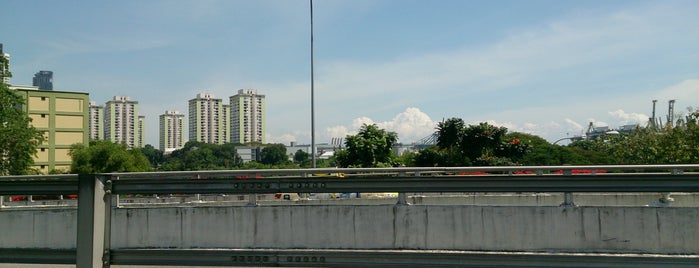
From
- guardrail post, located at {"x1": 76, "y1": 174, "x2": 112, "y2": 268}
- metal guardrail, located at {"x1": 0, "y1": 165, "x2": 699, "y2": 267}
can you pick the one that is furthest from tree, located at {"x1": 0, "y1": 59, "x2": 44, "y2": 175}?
guardrail post, located at {"x1": 76, "y1": 174, "x2": 112, "y2": 268}

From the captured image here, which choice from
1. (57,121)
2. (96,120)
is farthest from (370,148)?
(96,120)

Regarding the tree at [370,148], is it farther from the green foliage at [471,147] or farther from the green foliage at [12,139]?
the green foliage at [12,139]

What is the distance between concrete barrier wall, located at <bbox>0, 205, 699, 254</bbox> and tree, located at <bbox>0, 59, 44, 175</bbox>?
78.4 ft

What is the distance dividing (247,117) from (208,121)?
44.1 ft

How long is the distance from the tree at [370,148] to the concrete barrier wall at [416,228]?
15789 mm

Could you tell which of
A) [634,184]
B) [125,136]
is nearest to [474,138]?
[634,184]

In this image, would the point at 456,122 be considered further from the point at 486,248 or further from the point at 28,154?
the point at 28,154

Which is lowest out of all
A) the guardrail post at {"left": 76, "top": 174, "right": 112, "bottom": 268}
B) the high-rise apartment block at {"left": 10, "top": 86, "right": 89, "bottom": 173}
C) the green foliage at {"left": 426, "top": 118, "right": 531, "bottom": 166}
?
the guardrail post at {"left": 76, "top": 174, "right": 112, "bottom": 268}

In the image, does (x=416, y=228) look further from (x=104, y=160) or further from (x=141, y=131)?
(x=141, y=131)

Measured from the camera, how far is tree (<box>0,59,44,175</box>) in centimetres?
3017

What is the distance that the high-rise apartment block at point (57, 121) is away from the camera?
77.4 metres

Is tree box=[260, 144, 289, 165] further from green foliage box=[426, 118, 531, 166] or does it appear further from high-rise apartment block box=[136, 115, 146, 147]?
green foliage box=[426, 118, 531, 166]

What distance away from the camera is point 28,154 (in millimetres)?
31281

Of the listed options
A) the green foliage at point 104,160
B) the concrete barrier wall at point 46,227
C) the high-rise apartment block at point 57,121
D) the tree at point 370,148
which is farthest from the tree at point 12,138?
the high-rise apartment block at point 57,121
